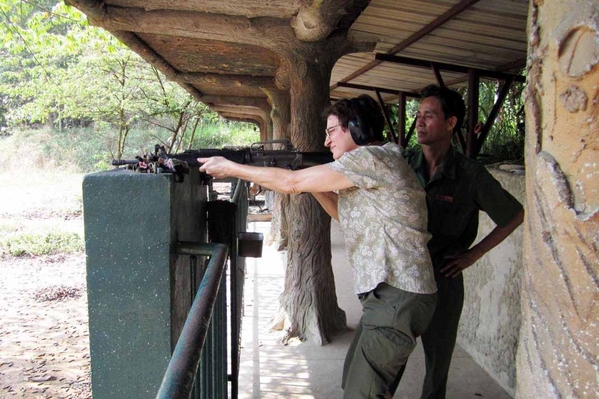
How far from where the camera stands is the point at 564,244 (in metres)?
0.91

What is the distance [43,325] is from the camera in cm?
677

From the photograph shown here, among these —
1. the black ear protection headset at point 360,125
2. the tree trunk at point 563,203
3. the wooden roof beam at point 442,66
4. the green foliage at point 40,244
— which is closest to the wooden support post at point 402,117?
the wooden roof beam at point 442,66

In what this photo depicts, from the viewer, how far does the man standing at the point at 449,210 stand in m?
2.80

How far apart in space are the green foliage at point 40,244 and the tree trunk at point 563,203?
11325mm

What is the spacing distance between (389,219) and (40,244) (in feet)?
35.3

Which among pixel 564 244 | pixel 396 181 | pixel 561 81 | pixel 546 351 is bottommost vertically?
pixel 546 351

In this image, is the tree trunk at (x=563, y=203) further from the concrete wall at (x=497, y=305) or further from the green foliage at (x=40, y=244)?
the green foliage at (x=40, y=244)

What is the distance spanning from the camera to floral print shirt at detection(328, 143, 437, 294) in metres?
2.11

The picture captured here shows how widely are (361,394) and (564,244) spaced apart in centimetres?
149

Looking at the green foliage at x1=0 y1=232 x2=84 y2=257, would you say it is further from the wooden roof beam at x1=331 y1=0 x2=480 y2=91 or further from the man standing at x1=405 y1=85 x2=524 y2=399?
the man standing at x1=405 y1=85 x2=524 y2=399

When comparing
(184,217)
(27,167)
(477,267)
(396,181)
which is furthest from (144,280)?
(27,167)

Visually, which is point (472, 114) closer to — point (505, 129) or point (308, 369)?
point (505, 129)

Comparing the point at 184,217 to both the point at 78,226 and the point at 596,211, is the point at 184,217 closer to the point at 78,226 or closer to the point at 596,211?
the point at 596,211

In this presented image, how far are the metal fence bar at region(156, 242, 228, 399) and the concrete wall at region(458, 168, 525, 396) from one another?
8.38 ft
